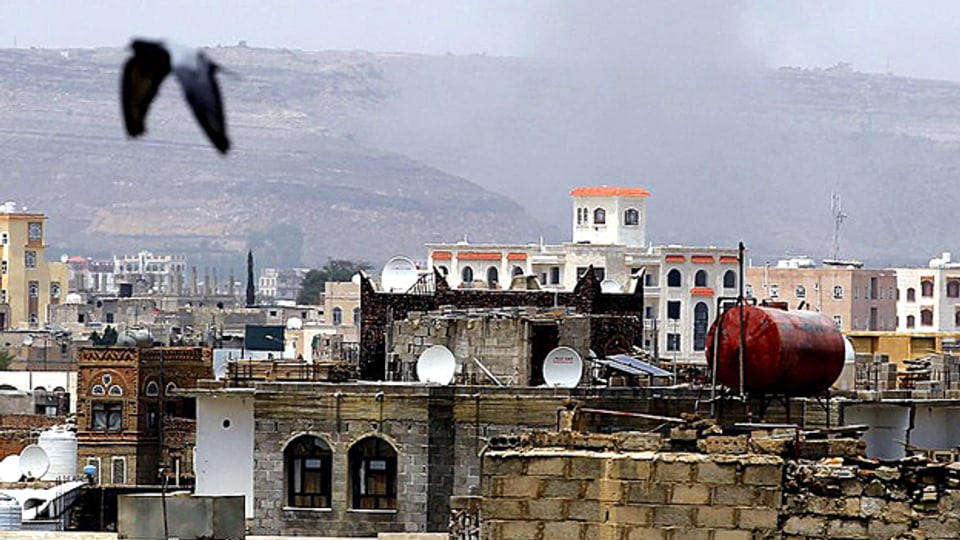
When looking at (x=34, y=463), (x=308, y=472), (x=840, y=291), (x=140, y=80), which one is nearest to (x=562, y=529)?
(x=140, y=80)

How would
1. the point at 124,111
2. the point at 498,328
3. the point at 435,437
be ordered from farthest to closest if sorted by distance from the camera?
the point at 498,328 → the point at 435,437 → the point at 124,111

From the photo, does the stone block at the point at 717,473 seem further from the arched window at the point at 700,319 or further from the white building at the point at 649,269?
the arched window at the point at 700,319

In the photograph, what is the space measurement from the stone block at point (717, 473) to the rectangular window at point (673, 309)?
477 feet

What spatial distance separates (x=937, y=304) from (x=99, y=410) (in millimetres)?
136707

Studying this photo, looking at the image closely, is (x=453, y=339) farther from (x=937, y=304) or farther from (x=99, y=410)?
(x=937, y=304)

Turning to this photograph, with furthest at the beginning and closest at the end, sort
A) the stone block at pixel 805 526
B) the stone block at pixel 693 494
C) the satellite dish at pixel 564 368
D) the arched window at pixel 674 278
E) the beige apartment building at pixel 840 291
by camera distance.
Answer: the beige apartment building at pixel 840 291
the arched window at pixel 674 278
the satellite dish at pixel 564 368
the stone block at pixel 693 494
the stone block at pixel 805 526

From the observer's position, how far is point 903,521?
17.7 m

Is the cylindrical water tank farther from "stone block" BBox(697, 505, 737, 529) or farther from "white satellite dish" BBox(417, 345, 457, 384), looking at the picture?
"stone block" BBox(697, 505, 737, 529)

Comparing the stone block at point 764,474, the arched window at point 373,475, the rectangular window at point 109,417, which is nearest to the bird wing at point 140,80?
the stone block at point 764,474

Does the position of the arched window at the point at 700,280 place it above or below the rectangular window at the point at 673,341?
above

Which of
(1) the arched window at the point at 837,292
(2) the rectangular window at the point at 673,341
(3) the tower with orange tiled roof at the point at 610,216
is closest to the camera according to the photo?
(2) the rectangular window at the point at 673,341

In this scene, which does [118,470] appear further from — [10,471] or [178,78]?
[178,78]

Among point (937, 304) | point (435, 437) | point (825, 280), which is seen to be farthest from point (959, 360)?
point (937, 304)

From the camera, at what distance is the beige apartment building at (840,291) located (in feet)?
577
